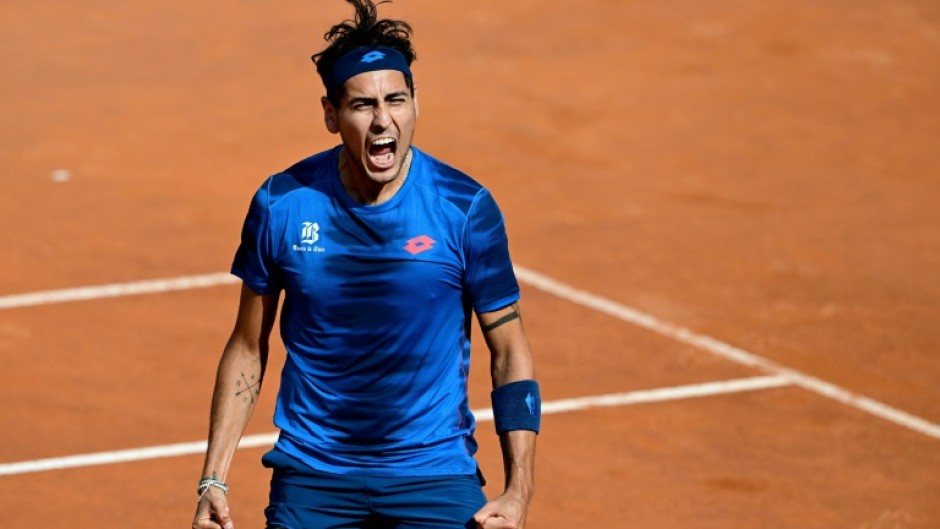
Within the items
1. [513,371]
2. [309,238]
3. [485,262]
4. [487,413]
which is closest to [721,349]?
[487,413]

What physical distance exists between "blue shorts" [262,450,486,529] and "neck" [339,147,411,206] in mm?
1010

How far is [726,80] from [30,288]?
8017 mm

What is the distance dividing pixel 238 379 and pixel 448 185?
1.07m

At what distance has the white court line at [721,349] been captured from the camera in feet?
37.4

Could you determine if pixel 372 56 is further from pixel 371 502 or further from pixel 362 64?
pixel 371 502

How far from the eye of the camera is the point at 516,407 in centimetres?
662

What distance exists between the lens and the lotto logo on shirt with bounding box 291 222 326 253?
661 cm

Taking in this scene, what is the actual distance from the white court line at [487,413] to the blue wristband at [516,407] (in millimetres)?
3708

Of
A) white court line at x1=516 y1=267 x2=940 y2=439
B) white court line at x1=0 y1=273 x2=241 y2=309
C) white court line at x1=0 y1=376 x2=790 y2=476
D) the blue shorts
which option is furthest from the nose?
white court line at x1=0 y1=273 x2=241 y2=309

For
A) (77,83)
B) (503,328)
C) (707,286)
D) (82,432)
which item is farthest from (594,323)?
(77,83)

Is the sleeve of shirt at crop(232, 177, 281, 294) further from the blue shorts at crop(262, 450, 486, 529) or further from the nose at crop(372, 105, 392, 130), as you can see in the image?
the blue shorts at crop(262, 450, 486, 529)

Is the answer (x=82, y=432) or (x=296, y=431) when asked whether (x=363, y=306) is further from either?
(x=82, y=432)

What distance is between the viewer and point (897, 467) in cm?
1075

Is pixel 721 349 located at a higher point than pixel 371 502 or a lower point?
lower
